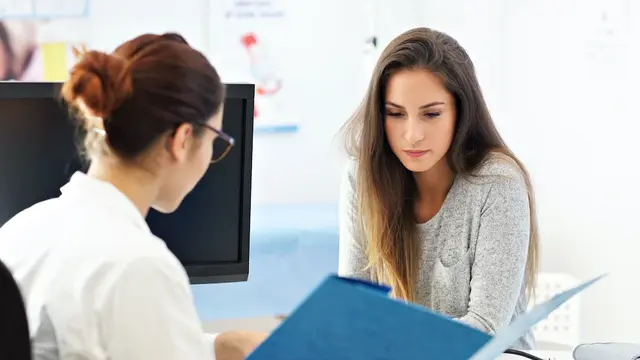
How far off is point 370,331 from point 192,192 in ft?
2.19

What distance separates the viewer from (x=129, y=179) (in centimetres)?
103

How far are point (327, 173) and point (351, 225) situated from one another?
1.17 m

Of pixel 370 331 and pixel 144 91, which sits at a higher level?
pixel 144 91

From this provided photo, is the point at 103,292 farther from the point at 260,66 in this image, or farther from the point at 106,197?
the point at 260,66

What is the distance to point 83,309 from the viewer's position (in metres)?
0.88

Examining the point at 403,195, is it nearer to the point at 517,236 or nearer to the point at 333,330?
the point at 517,236

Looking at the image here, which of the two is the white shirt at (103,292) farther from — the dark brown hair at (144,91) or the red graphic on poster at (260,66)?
the red graphic on poster at (260,66)

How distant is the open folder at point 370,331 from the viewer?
0.84 meters

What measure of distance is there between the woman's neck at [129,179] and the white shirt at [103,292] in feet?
0.18

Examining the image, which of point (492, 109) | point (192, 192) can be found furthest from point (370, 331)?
point (492, 109)

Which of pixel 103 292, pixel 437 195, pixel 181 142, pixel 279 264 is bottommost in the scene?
pixel 279 264

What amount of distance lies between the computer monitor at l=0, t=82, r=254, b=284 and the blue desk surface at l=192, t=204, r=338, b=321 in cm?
116

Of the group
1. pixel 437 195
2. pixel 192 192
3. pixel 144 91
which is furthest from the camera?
pixel 437 195

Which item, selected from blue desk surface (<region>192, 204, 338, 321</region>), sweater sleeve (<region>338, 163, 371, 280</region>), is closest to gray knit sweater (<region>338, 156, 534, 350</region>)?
sweater sleeve (<region>338, 163, 371, 280</region>)
